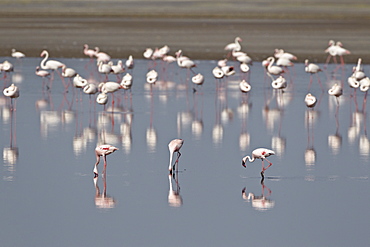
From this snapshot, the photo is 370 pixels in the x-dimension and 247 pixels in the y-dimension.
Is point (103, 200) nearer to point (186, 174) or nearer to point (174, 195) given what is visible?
point (174, 195)

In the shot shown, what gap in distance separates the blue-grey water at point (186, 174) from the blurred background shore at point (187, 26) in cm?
1041

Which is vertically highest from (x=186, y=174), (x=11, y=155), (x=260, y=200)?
(x=11, y=155)

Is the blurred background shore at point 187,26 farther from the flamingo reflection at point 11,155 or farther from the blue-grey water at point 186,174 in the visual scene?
the flamingo reflection at point 11,155

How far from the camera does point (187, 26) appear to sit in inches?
1388

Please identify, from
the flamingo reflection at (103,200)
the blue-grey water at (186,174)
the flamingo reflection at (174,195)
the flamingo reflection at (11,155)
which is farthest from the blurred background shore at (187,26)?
the flamingo reflection at (103,200)

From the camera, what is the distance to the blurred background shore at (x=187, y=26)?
87.2 ft

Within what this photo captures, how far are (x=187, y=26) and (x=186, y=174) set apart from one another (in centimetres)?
2633

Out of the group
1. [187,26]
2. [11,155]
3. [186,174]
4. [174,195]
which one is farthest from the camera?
[187,26]

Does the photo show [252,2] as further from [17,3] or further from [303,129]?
[303,129]

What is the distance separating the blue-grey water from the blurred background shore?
10.4 metres

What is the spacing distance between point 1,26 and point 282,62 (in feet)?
62.9

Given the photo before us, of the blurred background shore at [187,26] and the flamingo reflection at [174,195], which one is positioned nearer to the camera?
the flamingo reflection at [174,195]

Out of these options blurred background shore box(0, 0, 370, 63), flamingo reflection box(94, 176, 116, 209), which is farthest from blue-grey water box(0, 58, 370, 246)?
blurred background shore box(0, 0, 370, 63)

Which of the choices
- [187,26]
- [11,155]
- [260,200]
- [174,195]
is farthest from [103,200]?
[187,26]
